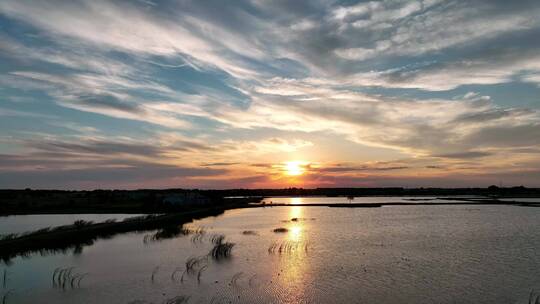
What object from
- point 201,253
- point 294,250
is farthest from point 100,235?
point 294,250

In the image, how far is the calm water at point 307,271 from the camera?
20375 millimetres

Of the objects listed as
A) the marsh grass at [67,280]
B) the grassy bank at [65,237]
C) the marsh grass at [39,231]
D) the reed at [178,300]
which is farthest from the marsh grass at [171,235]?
the reed at [178,300]

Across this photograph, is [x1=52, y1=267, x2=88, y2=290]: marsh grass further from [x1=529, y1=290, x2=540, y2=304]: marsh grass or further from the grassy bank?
[x1=529, y1=290, x2=540, y2=304]: marsh grass

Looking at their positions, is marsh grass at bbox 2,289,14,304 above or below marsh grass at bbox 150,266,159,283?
below

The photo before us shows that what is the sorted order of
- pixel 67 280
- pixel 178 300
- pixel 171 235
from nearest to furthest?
pixel 178 300
pixel 67 280
pixel 171 235

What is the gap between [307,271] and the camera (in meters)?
25.8

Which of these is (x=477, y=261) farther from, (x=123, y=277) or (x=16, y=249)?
(x=16, y=249)

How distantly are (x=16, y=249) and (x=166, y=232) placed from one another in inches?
596

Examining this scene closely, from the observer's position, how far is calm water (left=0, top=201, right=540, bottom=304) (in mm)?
20375

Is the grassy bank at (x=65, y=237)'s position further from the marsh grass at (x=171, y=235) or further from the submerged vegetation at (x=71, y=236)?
the marsh grass at (x=171, y=235)

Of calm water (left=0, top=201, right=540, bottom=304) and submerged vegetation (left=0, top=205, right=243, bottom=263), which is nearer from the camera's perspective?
calm water (left=0, top=201, right=540, bottom=304)

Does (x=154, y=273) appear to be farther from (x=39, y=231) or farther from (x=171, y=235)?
(x=39, y=231)

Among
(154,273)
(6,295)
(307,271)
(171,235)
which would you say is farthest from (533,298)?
(171,235)

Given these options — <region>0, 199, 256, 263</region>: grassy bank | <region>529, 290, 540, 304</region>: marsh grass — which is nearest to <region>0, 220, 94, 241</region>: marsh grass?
<region>0, 199, 256, 263</region>: grassy bank
